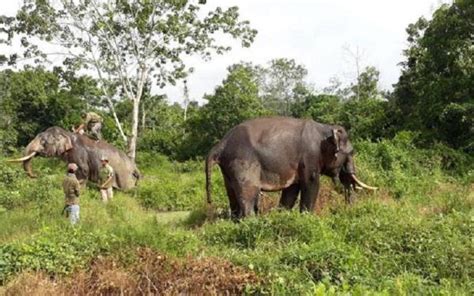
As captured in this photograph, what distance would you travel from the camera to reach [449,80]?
22734 mm

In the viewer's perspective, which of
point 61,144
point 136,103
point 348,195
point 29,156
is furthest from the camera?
point 136,103

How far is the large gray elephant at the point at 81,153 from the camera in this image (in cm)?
1576

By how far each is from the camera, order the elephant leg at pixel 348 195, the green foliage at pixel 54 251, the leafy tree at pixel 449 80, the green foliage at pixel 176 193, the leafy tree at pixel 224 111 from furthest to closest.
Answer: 1. the leafy tree at pixel 224 111
2. the leafy tree at pixel 449 80
3. the green foliage at pixel 176 193
4. the elephant leg at pixel 348 195
5. the green foliage at pixel 54 251

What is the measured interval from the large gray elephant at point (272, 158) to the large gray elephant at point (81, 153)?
6136 millimetres

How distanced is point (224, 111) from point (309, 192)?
2200cm

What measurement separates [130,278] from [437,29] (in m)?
19.0

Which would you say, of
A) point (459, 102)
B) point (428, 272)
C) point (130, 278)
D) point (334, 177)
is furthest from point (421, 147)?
point (130, 278)

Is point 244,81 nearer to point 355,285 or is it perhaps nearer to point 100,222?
point 100,222

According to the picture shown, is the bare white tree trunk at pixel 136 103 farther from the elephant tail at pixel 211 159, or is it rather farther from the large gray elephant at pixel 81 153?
the elephant tail at pixel 211 159

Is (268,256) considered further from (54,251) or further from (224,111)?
(224,111)

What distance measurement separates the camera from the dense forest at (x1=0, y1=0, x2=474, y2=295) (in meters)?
7.21

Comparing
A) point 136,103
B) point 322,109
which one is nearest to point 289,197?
point 136,103

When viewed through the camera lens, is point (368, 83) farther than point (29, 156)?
Yes

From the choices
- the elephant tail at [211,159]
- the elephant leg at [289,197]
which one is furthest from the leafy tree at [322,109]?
the elephant tail at [211,159]
